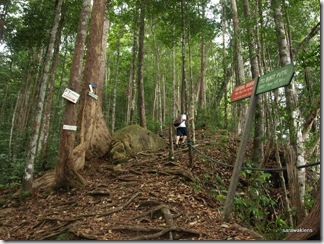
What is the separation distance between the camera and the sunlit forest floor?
4.11m

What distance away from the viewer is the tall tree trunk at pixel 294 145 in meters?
4.32

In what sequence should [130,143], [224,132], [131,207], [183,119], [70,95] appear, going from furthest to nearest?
[224,132], [183,119], [130,143], [70,95], [131,207]

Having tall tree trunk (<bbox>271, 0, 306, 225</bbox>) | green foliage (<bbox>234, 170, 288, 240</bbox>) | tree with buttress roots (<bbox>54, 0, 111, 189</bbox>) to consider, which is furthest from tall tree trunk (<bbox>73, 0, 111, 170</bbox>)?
tall tree trunk (<bbox>271, 0, 306, 225</bbox>)

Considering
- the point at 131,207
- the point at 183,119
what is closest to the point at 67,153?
the point at 131,207

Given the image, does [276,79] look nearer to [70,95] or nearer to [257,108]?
[257,108]

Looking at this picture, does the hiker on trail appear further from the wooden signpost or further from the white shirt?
the wooden signpost

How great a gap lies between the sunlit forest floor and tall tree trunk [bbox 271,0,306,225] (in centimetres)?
107

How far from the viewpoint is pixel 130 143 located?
9.02 metres

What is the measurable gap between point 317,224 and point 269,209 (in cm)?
466

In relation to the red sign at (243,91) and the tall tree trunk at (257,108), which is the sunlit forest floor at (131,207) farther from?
the red sign at (243,91)

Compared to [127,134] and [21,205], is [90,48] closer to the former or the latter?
[127,134]

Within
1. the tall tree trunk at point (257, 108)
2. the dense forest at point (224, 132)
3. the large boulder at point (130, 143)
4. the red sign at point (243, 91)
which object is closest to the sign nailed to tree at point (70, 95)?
the dense forest at point (224, 132)

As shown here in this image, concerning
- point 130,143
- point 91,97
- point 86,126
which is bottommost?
point 130,143

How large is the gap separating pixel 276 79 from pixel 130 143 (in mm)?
6035
